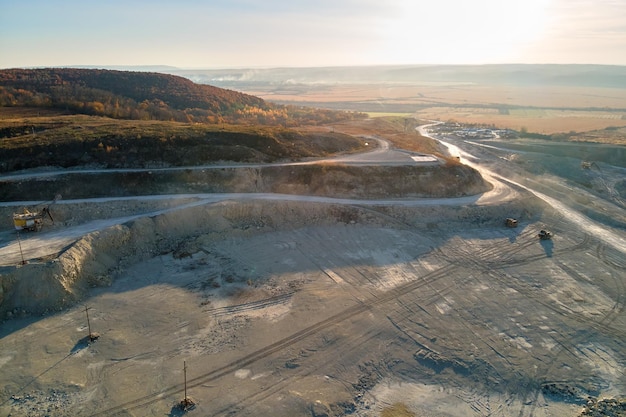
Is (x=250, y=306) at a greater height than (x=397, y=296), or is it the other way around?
(x=250, y=306)

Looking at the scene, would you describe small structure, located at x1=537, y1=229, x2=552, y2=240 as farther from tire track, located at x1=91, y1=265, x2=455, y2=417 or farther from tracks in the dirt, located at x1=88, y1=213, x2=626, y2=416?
tire track, located at x1=91, y1=265, x2=455, y2=417

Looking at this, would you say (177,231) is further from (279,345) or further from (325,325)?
(325,325)

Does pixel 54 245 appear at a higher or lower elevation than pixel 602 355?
higher

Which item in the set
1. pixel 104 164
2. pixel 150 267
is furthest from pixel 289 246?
pixel 104 164

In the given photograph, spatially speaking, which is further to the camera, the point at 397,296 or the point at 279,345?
the point at 397,296

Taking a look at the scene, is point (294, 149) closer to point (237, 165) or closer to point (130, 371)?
point (237, 165)

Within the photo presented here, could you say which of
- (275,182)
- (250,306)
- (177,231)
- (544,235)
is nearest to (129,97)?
(275,182)
